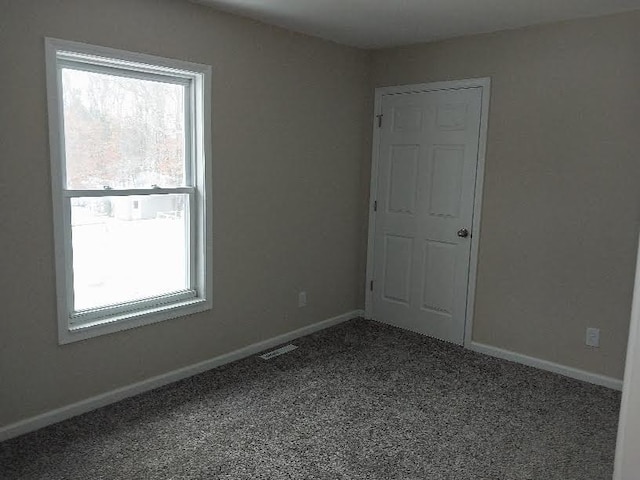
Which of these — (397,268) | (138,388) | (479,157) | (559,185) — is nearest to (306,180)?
(397,268)

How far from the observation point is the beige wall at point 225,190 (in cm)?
254

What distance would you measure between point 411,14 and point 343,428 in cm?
251

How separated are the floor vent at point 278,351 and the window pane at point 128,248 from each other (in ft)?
2.59

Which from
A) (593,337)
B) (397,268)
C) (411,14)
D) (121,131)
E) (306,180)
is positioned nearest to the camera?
(121,131)

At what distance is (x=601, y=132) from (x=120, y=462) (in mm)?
3308

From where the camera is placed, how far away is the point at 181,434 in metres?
2.71

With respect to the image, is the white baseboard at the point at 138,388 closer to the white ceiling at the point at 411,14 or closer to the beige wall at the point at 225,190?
the beige wall at the point at 225,190

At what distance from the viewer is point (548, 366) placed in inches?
142

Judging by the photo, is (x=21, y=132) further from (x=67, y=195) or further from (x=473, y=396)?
(x=473, y=396)

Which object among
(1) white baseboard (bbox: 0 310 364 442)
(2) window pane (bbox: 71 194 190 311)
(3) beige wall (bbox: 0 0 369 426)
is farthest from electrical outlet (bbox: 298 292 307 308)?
(2) window pane (bbox: 71 194 190 311)

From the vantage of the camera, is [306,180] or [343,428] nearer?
[343,428]

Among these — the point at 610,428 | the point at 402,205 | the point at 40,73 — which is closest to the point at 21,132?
the point at 40,73

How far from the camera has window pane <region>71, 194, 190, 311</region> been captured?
2.90 meters

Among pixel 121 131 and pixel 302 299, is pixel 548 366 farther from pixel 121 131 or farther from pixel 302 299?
pixel 121 131
